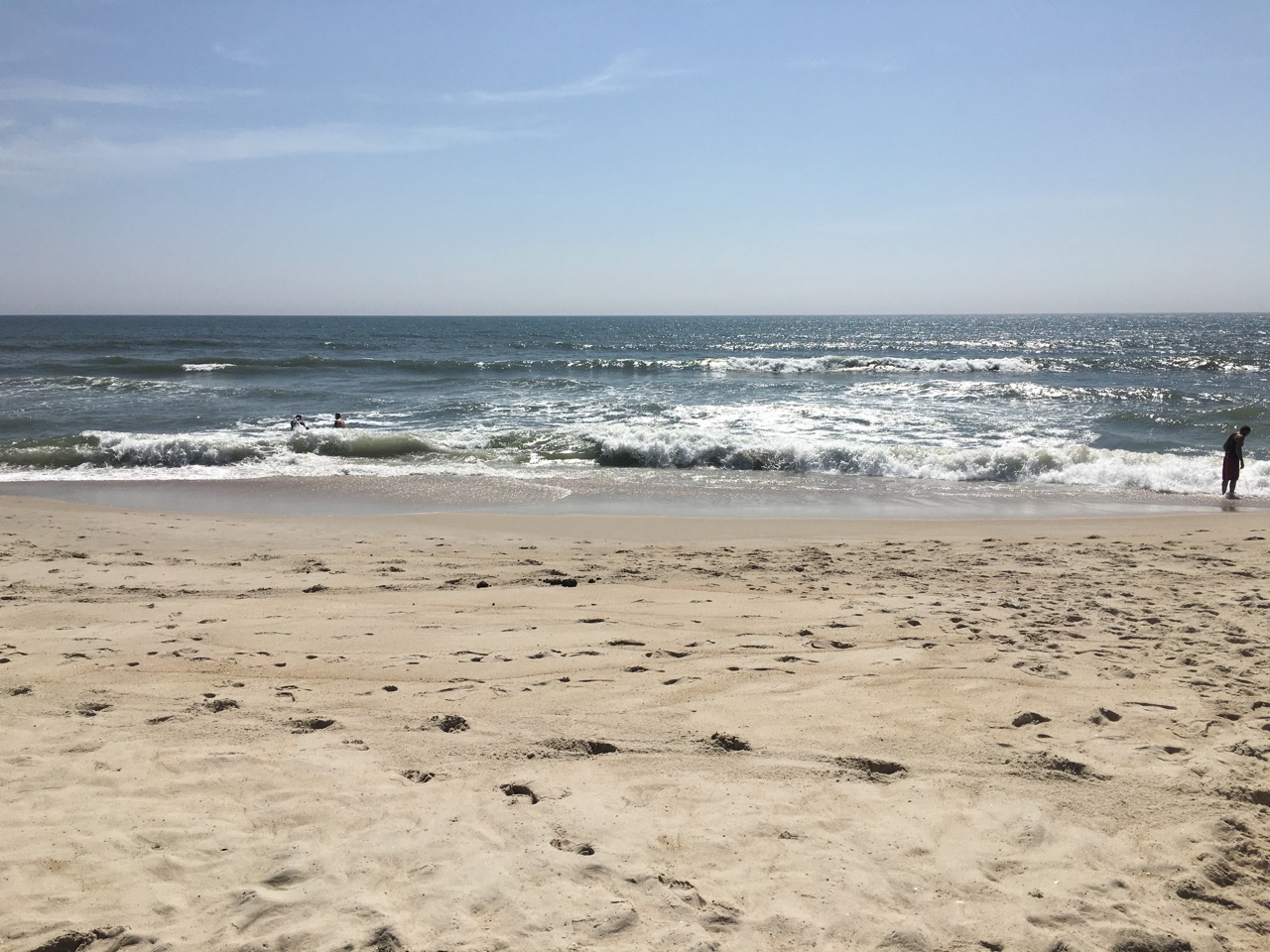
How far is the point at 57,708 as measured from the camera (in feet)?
14.3

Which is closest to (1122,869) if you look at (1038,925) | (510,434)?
(1038,925)

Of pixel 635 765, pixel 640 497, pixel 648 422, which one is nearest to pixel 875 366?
pixel 648 422

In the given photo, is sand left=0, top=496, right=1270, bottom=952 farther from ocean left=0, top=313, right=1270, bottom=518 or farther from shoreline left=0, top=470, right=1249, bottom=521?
ocean left=0, top=313, right=1270, bottom=518

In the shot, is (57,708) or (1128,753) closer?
(1128,753)

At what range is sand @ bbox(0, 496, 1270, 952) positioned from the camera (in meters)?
2.78

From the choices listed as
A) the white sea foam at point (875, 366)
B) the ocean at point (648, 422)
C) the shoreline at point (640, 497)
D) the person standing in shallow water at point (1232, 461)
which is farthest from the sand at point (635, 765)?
the white sea foam at point (875, 366)

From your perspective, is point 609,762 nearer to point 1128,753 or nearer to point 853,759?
point 853,759

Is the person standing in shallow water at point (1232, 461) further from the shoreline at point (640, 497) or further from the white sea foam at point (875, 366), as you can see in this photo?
the white sea foam at point (875, 366)

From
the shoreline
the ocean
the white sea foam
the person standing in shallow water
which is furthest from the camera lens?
the white sea foam

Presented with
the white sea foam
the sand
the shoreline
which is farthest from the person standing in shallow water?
the white sea foam

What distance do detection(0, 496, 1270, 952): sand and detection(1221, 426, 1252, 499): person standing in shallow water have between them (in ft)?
22.6

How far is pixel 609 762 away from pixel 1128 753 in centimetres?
251

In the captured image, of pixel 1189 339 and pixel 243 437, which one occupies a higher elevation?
pixel 1189 339

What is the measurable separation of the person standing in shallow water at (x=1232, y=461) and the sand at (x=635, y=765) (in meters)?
6.88
